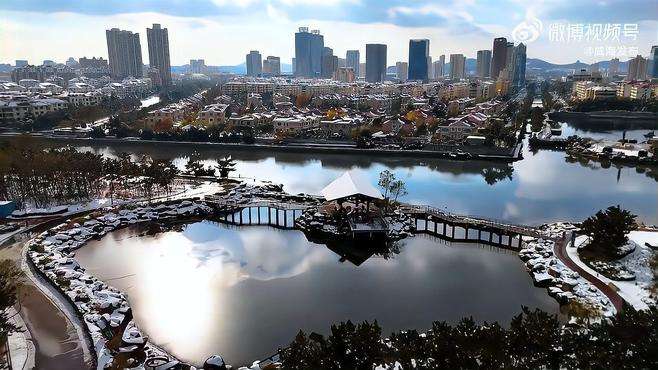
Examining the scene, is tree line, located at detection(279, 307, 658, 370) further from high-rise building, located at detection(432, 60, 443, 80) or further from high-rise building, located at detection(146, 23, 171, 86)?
high-rise building, located at detection(432, 60, 443, 80)

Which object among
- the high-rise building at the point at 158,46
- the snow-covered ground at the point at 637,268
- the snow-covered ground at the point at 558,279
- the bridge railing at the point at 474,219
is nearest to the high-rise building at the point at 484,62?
the high-rise building at the point at 158,46

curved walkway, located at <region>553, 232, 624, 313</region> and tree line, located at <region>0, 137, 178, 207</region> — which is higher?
tree line, located at <region>0, 137, 178, 207</region>

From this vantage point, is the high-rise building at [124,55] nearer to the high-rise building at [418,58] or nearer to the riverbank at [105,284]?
the high-rise building at [418,58]

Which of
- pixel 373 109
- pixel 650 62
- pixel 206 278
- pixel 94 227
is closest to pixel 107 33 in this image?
pixel 373 109

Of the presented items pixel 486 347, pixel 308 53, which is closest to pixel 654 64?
pixel 308 53

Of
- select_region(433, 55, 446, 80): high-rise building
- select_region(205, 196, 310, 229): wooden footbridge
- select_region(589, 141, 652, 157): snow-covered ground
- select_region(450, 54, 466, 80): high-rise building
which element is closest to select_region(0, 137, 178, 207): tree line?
select_region(205, 196, 310, 229): wooden footbridge
